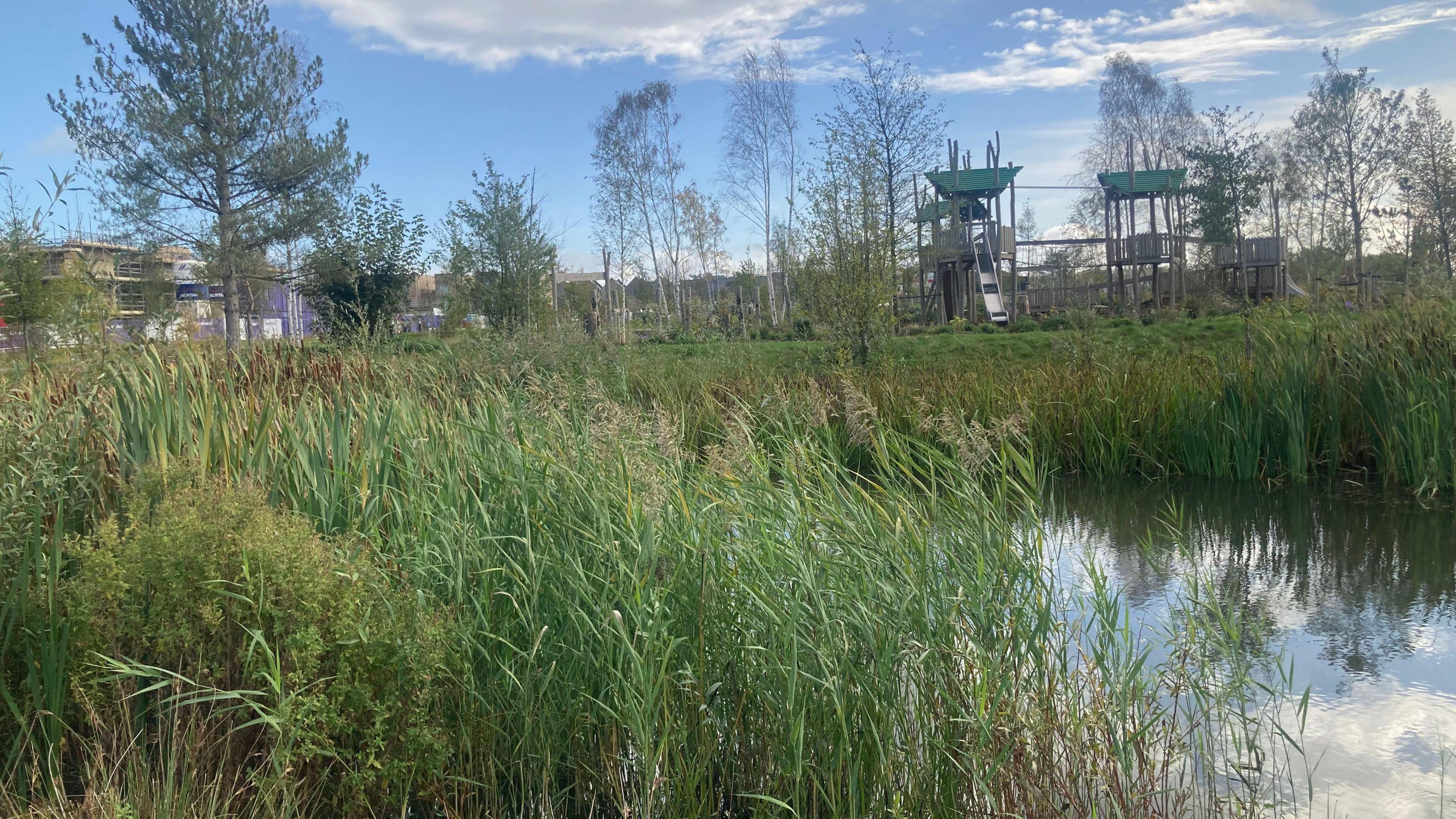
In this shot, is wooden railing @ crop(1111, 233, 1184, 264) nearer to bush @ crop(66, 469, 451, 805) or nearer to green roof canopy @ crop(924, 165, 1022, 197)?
green roof canopy @ crop(924, 165, 1022, 197)

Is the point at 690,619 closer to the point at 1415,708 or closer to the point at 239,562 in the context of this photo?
the point at 239,562

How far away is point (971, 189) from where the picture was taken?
21.7 metres

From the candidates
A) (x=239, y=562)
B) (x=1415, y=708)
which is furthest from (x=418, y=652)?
(x=1415, y=708)

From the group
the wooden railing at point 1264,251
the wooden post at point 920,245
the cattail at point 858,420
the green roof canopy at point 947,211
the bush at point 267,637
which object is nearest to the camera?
the bush at point 267,637

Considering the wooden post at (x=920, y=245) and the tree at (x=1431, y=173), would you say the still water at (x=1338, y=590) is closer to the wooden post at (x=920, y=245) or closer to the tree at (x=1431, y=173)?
the wooden post at (x=920, y=245)

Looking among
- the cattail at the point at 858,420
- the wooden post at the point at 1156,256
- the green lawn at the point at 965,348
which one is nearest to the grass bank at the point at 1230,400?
the green lawn at the point at 965,348

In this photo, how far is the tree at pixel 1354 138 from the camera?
29.0 meters

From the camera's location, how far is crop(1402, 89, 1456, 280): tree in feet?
79.8

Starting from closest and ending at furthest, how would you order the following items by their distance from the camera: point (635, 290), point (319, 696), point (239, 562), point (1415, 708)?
point (319, 696) < point (239, 562) < point (1415, 708) < point (635, 290)

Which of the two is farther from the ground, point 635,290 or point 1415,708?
point 635,290

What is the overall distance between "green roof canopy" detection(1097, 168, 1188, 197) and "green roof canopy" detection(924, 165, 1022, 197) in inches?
132

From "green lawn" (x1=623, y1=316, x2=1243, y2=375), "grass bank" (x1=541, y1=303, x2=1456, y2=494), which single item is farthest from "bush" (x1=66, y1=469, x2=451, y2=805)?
"green lawn" (x1=623, y1=316, x2=1243, y2=375)

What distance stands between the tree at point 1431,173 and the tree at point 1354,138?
30.8 inches

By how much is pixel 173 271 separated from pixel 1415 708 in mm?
24668
